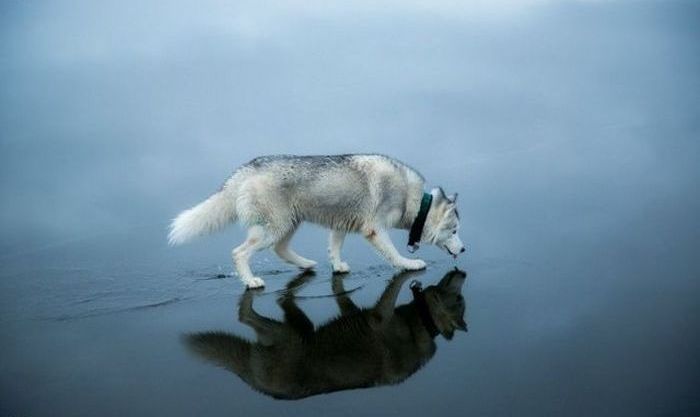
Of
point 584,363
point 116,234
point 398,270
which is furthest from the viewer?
point 116,234

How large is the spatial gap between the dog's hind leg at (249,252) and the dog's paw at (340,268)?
0.86m

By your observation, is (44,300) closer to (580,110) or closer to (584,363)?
(584,363)

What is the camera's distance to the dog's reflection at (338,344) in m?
5.46

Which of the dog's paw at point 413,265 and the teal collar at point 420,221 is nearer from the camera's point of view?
the dog's paw at point 413,265

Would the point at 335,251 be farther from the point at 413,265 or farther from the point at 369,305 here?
the point at 369,305

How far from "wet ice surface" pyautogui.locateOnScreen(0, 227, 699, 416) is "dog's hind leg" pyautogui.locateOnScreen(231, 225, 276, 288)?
6.3 inches

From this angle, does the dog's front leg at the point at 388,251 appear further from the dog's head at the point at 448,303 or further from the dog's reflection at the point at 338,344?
the dog's reflection at the point at 338,344

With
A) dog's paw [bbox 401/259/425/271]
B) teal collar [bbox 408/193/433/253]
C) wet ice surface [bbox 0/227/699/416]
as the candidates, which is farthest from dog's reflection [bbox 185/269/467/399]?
teal collar [bbox 408/193/433/253]

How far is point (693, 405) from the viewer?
15.7 feet

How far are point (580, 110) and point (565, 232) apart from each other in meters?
5.26

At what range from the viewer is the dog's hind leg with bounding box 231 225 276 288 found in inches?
312

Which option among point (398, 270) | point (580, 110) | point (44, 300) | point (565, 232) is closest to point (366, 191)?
point (398, 270)

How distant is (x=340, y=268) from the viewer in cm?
843

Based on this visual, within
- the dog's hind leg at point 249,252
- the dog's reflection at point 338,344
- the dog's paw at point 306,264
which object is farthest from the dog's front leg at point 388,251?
the dog's hind leg at point 249,252
